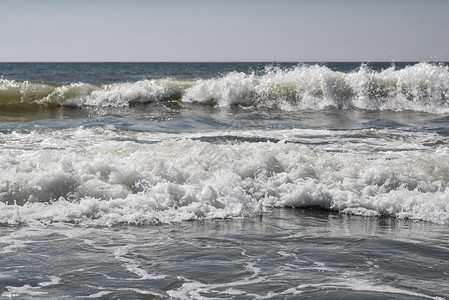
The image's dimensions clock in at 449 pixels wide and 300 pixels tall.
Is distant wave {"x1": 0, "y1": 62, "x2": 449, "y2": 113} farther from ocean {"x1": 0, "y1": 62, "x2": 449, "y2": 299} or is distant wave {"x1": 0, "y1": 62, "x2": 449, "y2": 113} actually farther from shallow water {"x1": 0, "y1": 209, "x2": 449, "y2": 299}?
shallow water {"x1": 0, "y1": 209, "x2": 449, "y2": 299}

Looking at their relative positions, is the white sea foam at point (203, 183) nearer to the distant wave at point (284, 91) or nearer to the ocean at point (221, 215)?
the ocean at point (221, 215)

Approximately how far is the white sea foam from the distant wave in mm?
11187

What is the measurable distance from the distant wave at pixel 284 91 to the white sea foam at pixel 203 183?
1119cm

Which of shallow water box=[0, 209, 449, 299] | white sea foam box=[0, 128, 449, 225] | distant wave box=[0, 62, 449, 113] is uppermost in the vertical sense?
distant wave box=[0, 62, 449, 113]

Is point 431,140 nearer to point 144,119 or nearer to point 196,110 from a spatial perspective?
point 144,119

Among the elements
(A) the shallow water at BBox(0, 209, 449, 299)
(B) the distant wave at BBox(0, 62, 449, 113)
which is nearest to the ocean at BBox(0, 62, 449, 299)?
(A) the shallow water at BBox(0, 209, 449, 299)

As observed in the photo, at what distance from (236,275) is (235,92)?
16.4 meters

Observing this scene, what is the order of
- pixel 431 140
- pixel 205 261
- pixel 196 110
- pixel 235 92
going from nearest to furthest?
pixel 205 261 < pixel 431 140 < pixel 196 110 < pixel 235 92

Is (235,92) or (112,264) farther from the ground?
(235,92)

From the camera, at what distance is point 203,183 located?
746 centimetres

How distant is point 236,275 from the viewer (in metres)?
4.41

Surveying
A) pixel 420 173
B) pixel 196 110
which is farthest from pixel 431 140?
pixel 196 110

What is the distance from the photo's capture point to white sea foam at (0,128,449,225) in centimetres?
649

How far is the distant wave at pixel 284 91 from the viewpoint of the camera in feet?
65.7
